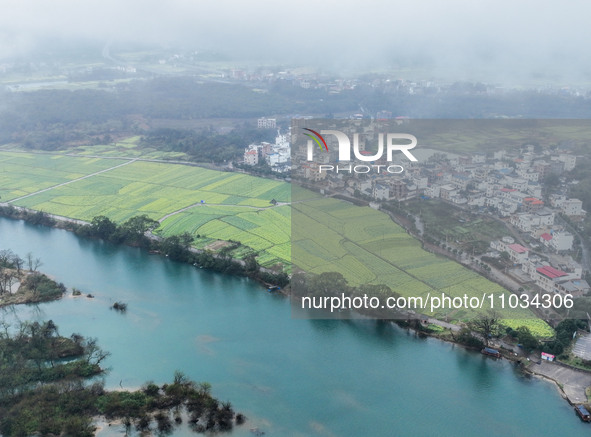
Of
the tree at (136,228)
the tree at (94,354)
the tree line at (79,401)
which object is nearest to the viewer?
the tree line at (79,401)

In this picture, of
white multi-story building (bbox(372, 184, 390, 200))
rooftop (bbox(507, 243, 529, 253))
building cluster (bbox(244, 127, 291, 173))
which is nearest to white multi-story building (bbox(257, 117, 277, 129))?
building cluster (bbox(244, 127, 291, 173))

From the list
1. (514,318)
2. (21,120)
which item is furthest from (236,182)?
(21,120)

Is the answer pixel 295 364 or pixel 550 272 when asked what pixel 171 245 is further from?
pixel 550 272

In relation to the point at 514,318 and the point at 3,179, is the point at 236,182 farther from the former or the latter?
the point at 514,318

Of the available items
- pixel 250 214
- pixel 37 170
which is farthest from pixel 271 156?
pixel 37 170

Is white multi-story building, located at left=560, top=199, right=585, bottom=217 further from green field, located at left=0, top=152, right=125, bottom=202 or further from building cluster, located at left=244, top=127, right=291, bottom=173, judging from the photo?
green field, located at left=0, top=152, right=125, bottom=202

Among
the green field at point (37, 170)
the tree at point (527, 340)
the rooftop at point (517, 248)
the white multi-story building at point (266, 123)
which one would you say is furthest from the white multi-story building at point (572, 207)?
the white multi-story building at point (266, 123)

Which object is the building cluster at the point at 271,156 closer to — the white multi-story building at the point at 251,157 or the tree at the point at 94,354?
the white multi-story building at the point at 251,157
